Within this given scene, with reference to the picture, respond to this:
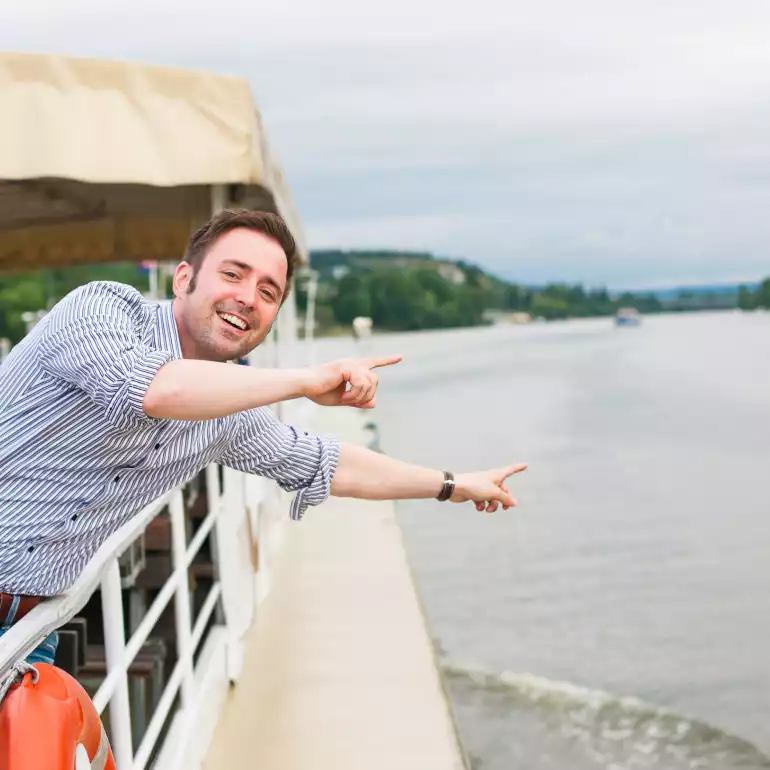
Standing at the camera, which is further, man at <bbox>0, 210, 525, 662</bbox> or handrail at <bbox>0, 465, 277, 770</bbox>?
handrail at <bbox>0, 465, 277, 770</bbox>

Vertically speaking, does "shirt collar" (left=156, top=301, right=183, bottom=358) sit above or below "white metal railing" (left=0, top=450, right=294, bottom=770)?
above

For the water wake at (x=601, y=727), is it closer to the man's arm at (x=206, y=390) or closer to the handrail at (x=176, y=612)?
the handrail at (x=176, y=612)

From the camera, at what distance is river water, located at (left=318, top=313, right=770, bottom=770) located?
23.4ft

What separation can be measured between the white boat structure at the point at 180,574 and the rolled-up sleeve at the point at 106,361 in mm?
477

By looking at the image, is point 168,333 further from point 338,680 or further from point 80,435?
point 338,680

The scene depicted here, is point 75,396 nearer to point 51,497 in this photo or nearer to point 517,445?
point 51,497

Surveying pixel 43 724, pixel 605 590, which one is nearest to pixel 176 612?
pixel 43 724

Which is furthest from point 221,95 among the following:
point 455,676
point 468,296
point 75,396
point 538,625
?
point 468,296

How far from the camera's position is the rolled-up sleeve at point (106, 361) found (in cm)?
190

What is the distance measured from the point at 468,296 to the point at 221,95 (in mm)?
151211

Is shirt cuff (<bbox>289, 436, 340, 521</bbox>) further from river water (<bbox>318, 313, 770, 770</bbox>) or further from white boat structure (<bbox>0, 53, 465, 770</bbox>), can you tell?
river water (<bbox>318, 313, 770, 770</bbox>)

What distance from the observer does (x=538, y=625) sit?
1023 cm

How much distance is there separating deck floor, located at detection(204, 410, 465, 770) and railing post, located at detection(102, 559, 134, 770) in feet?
4.12

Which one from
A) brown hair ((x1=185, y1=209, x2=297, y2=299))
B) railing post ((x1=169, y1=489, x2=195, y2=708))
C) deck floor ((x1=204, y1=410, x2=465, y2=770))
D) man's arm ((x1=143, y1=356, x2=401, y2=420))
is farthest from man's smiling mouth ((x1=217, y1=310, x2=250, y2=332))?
deck floor ((x1=204, y1=410, x2=465, y2=770))
